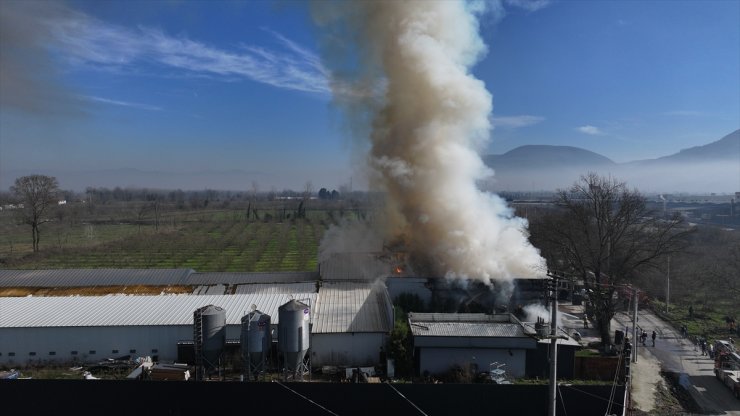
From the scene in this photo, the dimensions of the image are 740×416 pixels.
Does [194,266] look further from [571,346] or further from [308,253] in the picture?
[571,346]

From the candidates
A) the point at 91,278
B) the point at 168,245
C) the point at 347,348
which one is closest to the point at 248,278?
the point at 91,278

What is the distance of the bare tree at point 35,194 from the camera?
50969 millimetres

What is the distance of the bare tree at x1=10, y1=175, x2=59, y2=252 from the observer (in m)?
51.0

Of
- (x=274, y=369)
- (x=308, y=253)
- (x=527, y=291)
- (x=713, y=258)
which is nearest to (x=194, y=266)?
(x=308, y=253)

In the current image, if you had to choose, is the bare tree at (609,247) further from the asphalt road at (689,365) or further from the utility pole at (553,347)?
the utility pole at (553,347)

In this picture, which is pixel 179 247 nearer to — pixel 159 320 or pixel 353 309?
pixel 159 320

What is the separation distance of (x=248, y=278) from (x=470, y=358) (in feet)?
53.0

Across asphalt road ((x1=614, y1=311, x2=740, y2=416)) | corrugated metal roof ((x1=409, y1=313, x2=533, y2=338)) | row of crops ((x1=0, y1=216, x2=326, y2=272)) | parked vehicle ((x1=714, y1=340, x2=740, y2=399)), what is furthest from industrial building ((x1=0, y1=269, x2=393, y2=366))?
row of crops ((x1=0, y1=216, x2=326, y2=272))

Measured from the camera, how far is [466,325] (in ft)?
68.0

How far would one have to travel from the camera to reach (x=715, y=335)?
26.5 m

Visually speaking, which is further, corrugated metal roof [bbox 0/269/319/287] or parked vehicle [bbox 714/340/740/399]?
corrugated metal roof [bbox 0/269/319/287]

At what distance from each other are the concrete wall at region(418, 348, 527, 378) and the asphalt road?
22.3 ft

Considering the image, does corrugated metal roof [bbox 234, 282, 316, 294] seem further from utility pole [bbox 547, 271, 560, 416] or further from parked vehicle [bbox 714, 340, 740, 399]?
parked vehicle [bbox 714, 340, 740, 399]

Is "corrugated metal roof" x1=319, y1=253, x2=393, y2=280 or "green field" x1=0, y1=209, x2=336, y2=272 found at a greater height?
"corrugated metal roof" x1=319, y1=253, x2=393, y2=280
